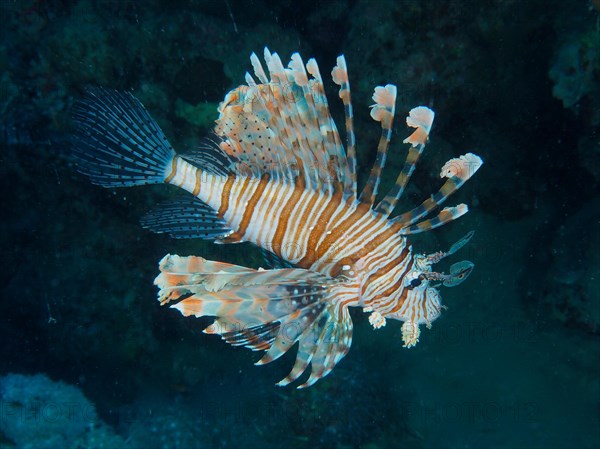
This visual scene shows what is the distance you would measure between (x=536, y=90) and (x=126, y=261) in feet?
22.9

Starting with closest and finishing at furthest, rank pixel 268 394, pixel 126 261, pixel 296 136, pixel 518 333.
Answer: pixel 296 136 < pixel 126 261 < pixel 268 394 < pixel 518 333

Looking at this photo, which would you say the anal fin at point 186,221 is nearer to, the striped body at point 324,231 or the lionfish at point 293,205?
the lionfish at point 293,205

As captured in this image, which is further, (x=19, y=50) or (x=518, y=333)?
(x=518, y=333)

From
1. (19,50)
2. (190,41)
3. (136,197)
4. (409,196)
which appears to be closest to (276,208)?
(136,197)

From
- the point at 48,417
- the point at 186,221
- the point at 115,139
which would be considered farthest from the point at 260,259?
the point at 48,417

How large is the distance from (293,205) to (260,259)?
2615mm

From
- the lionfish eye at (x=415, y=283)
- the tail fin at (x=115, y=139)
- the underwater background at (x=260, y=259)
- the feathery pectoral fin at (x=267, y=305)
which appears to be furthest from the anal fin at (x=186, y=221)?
the underwater background at (x=260, y=259)

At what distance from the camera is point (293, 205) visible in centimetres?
338

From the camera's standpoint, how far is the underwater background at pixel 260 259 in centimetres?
571

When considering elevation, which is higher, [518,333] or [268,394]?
[518,333]

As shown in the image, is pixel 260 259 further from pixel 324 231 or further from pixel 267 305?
pixel 267 305

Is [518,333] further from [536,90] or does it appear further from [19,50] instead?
[19,50]

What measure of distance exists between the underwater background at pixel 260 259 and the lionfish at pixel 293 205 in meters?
2.15

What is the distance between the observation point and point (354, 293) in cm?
333
